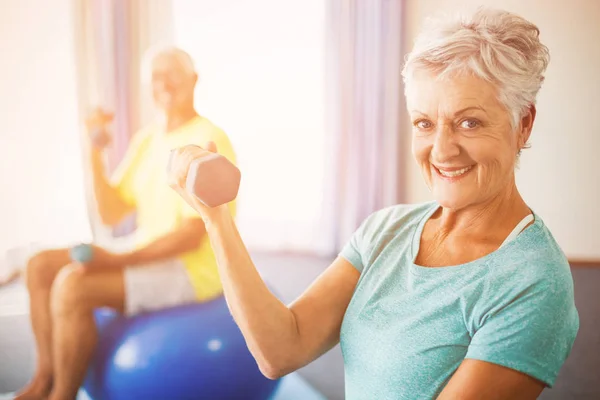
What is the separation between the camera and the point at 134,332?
1308mm

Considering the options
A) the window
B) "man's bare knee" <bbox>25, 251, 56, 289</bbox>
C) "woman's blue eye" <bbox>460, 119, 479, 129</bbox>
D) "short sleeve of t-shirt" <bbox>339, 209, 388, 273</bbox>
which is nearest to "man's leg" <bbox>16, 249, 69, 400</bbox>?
"man's bare knee" <bbox>25, 251, 56, 289</bbox>

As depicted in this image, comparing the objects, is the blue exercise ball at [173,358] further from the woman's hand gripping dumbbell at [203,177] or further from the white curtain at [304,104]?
the woman's hand gripping dumbbell at [203,177]

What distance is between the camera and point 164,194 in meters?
1.38

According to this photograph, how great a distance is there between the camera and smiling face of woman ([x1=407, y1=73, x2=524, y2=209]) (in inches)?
29.3

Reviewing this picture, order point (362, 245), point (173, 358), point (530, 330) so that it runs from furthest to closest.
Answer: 1. point (173, 358)
2. point (362, 245)
3. point (530, 330)

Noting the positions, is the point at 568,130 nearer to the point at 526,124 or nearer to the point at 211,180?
the point at 526,124

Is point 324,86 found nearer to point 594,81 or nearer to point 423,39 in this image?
point 594,81

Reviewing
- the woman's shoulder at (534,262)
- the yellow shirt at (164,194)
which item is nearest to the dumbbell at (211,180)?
the woman's shoulder at (534,262)

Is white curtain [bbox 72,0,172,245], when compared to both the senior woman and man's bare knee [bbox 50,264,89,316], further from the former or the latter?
the senior woman

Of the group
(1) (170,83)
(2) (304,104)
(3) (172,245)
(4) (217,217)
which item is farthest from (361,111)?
(4) (217,217)

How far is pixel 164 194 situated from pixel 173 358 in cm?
41

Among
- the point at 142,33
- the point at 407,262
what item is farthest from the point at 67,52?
the point at 407,262

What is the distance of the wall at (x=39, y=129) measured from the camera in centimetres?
153

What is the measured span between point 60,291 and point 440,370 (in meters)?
1.00
